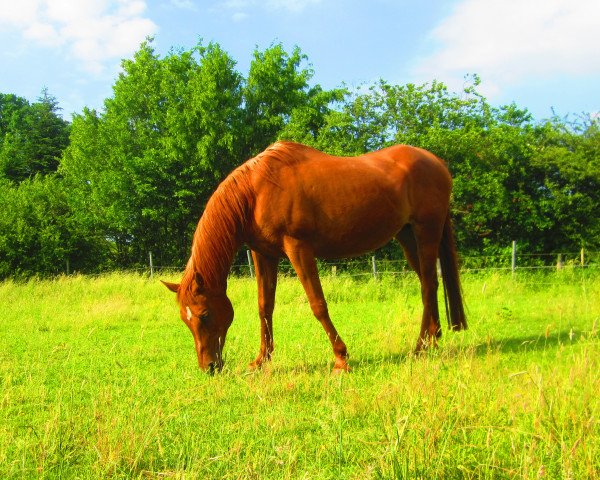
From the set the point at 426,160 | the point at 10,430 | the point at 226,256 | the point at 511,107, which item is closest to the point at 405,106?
the point at 511,107

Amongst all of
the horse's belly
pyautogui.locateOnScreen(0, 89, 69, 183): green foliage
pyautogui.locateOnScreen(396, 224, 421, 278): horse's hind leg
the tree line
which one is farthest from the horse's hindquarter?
pyautogui.locateOnScreen(0, 89, 69, 183): green foliage

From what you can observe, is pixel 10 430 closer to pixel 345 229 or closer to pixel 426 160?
pixel 345 229

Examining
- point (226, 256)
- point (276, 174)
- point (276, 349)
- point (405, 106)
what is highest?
point (405, 106)

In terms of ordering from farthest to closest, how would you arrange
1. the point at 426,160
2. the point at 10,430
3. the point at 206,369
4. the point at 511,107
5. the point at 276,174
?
the point at 511,107 < the point at 426,160 < the point at 276,174 < the point at 206,369 < the point at 10,430

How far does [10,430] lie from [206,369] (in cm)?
166

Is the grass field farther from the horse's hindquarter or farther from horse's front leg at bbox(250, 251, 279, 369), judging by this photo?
the horse's hindquarter

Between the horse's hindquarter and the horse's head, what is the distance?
2.44 ft

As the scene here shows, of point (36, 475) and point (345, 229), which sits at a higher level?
point (345, 229)

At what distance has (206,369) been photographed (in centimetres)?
441

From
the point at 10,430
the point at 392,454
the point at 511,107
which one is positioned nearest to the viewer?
the point at 392,454

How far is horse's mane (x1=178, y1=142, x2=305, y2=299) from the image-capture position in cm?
457

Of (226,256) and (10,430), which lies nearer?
(10,430)

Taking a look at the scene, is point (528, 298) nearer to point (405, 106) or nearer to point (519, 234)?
point (519, 234)

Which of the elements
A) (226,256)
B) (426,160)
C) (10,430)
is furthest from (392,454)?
(426,160)
